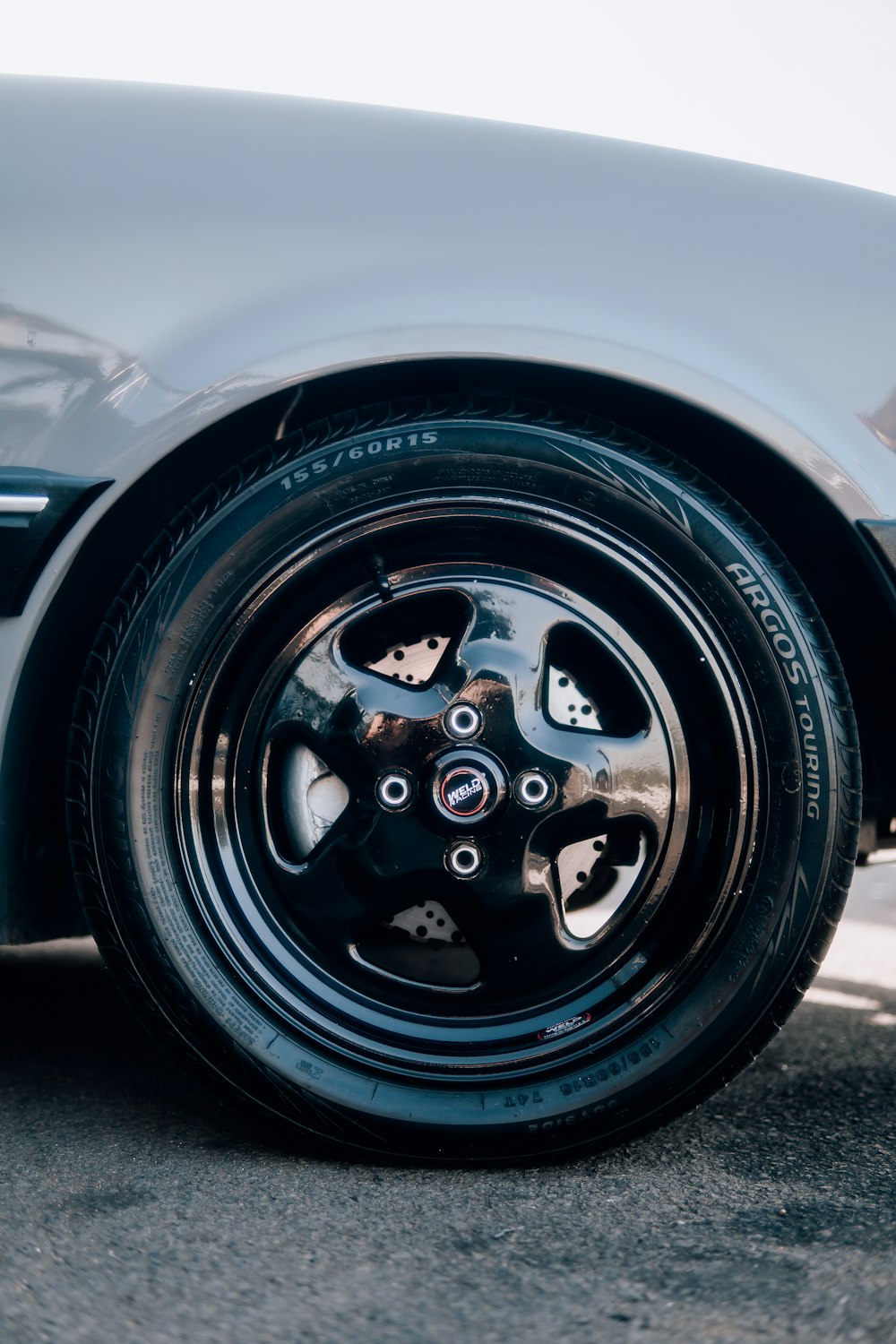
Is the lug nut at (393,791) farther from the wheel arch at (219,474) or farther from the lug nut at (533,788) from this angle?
the wheel arch at (219,474)

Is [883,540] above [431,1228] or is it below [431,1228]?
above

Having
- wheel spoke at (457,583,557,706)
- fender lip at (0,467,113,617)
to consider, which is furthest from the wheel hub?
fender lip at (0,467,113,617)


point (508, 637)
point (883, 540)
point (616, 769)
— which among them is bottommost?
point (616, 769)

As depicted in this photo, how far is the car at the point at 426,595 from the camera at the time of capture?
1.25 m

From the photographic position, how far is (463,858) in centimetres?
129

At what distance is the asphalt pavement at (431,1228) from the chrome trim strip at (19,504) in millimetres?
773

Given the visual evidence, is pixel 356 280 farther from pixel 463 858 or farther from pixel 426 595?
pixel 463 858

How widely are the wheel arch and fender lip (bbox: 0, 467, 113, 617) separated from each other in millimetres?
52

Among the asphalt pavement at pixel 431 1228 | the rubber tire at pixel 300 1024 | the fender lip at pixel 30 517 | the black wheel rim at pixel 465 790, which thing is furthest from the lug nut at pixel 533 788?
the fender lip at pixel 30 517

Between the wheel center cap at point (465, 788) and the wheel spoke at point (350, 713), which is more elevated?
the wheel spoke at point (350, 713)

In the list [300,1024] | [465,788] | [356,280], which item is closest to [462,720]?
[465,788]

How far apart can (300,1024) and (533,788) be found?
16.1 inches

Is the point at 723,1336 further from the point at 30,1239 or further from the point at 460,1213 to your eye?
the point at 30,1239

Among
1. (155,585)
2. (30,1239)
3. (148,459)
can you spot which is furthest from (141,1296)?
(148,459)
